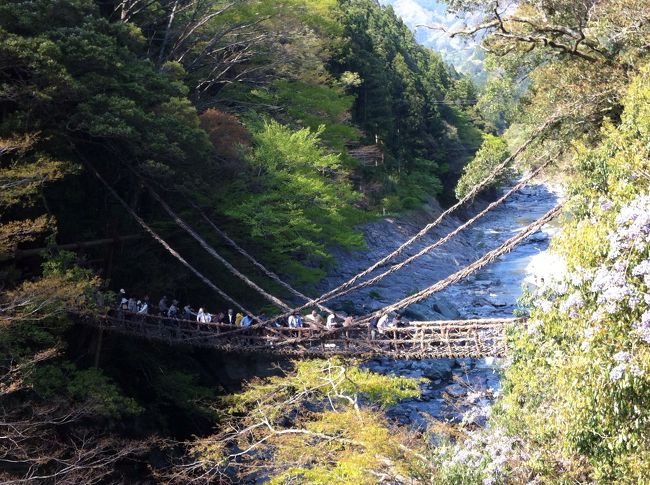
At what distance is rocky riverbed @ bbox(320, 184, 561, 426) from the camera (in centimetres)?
1194

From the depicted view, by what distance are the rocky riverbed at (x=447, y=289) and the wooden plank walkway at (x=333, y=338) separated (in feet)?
3.53

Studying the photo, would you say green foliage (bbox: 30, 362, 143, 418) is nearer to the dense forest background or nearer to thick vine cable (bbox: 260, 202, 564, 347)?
the dense forest background

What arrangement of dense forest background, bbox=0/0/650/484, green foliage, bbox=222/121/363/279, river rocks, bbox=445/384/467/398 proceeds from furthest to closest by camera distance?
green foliage, bbox=222/121/363/279 < river rocks, bbox=445/384/467/398 < dense forest background, bbox=0/0/650/484

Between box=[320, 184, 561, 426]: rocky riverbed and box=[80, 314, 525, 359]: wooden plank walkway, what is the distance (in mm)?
1077

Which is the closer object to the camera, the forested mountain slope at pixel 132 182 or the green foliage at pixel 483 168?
the forested mountain slope at pixel 132 182

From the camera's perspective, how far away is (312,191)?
13.2 m

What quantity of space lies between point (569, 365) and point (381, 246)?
1871 centimetres

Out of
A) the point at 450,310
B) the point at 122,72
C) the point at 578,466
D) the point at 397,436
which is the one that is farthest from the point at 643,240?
the point at 450,310

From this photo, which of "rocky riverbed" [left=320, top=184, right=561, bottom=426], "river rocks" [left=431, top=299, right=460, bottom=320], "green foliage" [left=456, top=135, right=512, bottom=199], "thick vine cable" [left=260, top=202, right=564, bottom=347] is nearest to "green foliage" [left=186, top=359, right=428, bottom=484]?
"thick vine cable" [left=260, top=202, right=564, bottom=347]

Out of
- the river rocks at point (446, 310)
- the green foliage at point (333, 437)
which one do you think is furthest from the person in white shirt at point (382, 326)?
the river rocks at point (446, 310)

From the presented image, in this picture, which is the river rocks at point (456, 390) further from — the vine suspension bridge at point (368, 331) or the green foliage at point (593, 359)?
the green foliage at point (593, 359)

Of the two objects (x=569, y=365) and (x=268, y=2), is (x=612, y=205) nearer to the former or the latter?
(x=569, y=365)

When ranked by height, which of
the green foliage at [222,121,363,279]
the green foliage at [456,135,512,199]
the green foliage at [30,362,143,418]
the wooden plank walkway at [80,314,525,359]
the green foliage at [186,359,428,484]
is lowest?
the green foliage at [186,359,428,484]

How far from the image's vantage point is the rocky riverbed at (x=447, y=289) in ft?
39.2
